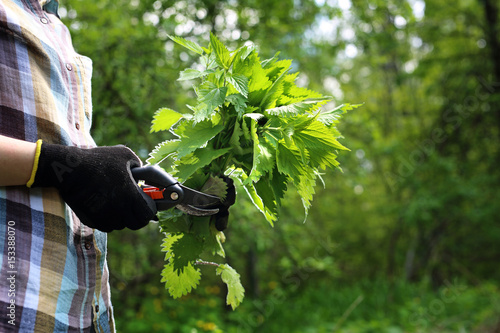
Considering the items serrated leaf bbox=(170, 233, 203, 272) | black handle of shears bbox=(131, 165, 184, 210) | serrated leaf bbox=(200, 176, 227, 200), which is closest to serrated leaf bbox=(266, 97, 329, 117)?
serrated leaf bbox=(200, 176, 227, 200)

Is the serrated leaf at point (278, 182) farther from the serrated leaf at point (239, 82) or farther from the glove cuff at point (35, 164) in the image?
the glove cuff at point (35, 164)

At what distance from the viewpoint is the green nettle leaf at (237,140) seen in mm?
1320

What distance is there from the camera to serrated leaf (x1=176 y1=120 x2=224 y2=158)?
1.29 meters

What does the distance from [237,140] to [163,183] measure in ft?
0.89

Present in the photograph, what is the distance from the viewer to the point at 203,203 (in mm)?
1294

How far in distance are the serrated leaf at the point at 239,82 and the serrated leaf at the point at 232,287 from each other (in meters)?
0.62

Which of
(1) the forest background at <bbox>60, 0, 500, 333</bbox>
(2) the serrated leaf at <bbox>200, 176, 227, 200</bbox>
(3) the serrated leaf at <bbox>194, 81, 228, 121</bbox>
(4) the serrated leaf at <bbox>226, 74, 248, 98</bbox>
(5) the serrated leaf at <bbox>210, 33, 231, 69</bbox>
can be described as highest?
(5) the serrated leaf at <bbox>210, 33, 231, 69</bbox>

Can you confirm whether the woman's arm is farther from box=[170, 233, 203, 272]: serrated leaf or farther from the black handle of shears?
box=[170, 233, 203, 272]: serrated leaf

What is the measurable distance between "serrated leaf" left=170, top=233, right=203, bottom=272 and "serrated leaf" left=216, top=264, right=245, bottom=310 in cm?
16

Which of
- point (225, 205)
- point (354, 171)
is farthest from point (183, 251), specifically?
point (354, 171)

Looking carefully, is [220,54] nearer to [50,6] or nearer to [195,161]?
[195,161]

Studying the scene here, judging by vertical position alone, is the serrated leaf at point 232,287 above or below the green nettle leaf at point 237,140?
below

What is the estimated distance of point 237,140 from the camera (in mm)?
1353

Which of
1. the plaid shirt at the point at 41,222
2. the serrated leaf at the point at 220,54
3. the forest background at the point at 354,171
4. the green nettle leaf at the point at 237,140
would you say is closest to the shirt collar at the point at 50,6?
the plaid shirt at the point at 41,222
